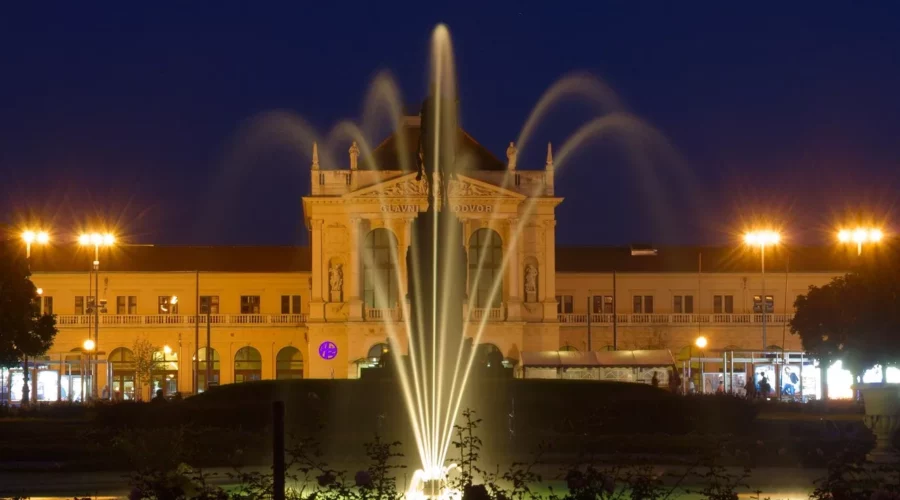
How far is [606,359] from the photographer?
71.2m

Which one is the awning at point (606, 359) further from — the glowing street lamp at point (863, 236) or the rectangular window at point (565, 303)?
the rectangular window at point (565, 303)

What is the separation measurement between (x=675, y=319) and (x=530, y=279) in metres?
Result: 10.6

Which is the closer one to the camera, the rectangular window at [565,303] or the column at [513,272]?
the column at [513,272]

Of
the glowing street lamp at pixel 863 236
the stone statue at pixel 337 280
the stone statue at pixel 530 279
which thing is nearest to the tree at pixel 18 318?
the glowing street lamp at pixel 863 236

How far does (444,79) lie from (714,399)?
14.7 m

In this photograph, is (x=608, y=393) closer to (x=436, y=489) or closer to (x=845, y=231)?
(x=436, y=489)

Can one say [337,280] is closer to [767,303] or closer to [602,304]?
[602,304]

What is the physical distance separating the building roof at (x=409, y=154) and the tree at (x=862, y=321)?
36.8 m

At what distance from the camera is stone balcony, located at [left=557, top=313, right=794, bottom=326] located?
9831cm

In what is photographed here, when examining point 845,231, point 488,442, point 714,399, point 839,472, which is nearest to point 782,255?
point 845,231

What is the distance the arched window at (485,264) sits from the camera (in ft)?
308

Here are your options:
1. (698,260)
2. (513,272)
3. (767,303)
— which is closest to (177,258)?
(513,272)

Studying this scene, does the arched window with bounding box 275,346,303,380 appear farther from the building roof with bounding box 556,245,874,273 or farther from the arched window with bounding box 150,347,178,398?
the building roof with bounding box 556,245,874,273

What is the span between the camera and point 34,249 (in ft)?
347
